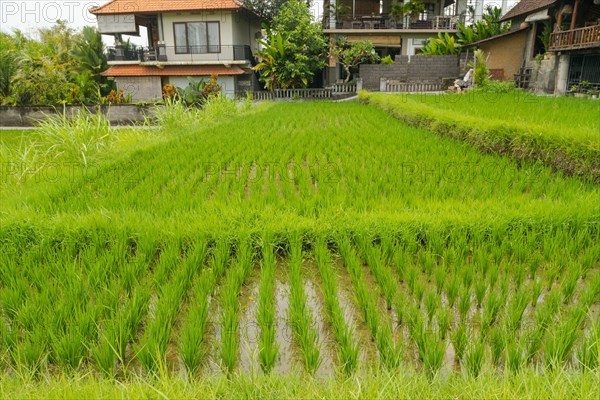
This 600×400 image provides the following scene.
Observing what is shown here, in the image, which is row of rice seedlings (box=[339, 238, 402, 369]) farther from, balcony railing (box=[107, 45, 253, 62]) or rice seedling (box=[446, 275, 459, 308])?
balcony railing (box=[107, 45, 253, 62])

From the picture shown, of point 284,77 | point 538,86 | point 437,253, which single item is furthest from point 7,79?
point 538,86

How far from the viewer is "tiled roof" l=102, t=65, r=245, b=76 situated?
20.2 meters

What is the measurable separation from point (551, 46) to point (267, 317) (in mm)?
15538

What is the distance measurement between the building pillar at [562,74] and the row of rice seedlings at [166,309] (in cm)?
1502

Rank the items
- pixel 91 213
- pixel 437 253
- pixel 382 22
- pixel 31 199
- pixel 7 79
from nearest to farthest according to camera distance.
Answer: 1. pixel 437 253
2. pixel 91 213
3. pixel 31 199
4. pixel 7 79
5. pixel 382 22

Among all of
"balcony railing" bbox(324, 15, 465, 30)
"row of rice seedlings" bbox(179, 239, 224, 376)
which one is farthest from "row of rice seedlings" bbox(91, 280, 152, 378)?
"balcony railing" bbox(324, 15, 465, 30)

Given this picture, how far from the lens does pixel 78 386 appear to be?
5.45ft

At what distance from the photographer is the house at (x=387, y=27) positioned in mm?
21531

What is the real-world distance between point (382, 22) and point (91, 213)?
21.1m

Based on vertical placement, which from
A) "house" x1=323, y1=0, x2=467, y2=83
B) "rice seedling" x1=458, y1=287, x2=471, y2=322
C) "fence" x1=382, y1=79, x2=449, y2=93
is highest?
"house" x1=323, y1=0, x2=467, y2=83

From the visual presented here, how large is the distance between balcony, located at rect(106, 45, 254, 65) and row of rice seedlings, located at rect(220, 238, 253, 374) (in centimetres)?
1837

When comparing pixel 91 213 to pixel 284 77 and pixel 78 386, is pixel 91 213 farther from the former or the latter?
pixel 284 77

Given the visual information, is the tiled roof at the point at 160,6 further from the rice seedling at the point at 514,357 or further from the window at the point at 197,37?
the rice seedling at the point at 514,357

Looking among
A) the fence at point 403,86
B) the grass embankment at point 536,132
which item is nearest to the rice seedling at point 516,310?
the grass embankment at point 536,132
